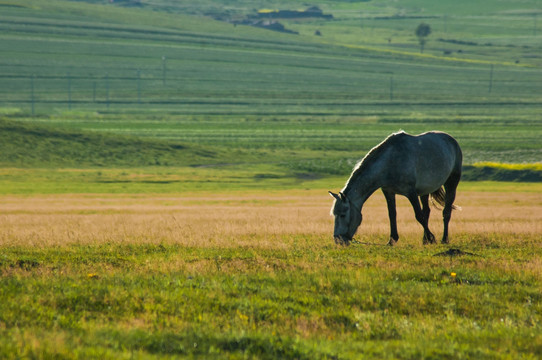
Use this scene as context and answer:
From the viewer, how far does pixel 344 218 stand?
17.2 metres

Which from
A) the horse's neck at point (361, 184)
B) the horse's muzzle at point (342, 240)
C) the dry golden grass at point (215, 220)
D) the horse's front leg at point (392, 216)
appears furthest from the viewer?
the dry golden grass at point (215, 220)

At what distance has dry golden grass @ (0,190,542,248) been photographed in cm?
1939

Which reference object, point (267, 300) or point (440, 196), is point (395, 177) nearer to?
point (440, 196)

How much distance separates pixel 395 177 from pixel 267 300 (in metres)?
7.89

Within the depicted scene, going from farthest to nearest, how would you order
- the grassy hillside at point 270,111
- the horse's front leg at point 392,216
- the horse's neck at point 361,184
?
the grassy hillside at point 270,111, the horse's front leg at point 392,216, the horse's neck at point 361,184

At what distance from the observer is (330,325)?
9883 mm

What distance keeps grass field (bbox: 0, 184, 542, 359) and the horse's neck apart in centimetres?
111

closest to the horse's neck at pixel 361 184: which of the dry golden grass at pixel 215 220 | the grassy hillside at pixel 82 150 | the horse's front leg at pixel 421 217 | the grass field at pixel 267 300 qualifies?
the horse's front leg at pixel 421 217

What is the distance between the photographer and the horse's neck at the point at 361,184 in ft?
57.4

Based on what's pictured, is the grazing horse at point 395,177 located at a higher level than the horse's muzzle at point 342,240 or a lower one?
higher

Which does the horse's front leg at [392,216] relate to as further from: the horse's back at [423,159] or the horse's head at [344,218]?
the horse's head at [344,218]

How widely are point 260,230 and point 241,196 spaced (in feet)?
102

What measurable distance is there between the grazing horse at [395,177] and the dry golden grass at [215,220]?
127 cm

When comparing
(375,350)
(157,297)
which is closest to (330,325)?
(375,350)
